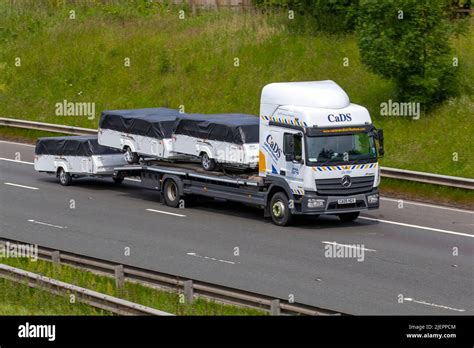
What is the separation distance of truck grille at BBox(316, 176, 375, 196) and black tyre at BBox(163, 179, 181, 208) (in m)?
5.02

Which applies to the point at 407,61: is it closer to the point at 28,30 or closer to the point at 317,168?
the point at 317,168

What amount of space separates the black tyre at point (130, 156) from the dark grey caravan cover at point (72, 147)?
1143 millimetres

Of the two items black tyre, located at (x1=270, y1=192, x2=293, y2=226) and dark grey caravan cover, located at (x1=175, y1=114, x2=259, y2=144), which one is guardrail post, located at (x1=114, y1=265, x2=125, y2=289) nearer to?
black tyre, located at (x1=270, y1=192, x2=293, y2=226)

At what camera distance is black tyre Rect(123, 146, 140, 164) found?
3042 cm

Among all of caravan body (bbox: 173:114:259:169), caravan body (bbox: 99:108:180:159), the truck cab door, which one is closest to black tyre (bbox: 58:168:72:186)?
caravan body (bbox: 99:108:180:159)

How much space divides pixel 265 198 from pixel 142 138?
17.2 ft

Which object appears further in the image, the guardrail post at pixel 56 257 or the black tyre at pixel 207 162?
the black tyre at pixel 207 162

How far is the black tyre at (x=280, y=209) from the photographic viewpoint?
1014 inches

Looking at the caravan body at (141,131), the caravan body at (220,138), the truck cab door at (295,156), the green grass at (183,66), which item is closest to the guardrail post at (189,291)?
the truck cab door at (295,156)

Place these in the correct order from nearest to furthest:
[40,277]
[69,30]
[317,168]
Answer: [40,277], [317,168], [69,30]

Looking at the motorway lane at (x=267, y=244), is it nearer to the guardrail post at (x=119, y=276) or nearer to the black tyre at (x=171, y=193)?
the black tyre at (x=171, y=193)

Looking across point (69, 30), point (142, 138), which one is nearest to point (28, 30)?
point (69, 30)

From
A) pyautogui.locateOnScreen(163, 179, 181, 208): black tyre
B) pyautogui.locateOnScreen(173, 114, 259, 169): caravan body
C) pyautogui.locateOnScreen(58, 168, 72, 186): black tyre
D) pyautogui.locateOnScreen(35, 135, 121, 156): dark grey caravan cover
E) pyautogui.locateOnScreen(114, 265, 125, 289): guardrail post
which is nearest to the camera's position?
pyautogui.locateOnScreen(114, 265, 125, 289): guardrail post

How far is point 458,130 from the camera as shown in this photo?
32.8 metres
